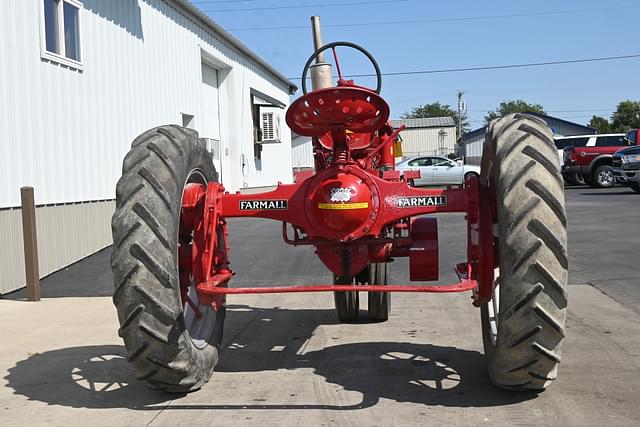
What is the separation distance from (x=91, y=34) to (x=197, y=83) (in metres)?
6.58

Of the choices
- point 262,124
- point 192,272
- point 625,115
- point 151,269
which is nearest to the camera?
point 151,269

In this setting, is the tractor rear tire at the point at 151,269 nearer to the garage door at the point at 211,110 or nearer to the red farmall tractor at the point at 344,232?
the red farmall tractor at the point at 344,232

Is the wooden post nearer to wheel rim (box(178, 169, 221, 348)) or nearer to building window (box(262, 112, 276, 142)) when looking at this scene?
wheel rim (box(178, 169, 221, 348))

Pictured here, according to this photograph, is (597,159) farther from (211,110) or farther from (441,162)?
(211,110)

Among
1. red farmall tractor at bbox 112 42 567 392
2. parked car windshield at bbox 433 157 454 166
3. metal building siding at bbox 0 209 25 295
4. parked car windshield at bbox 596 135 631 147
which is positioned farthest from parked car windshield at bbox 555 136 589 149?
red farmall tractor at bbox 112 42 567 392

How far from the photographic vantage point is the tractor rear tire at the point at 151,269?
4145 millimetres

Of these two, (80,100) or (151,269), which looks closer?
(151,269)

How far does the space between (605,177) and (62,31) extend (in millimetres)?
22424

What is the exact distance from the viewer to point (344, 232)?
15.7 ft

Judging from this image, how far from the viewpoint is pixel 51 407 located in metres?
4.59

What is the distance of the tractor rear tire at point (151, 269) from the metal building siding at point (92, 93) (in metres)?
5.66

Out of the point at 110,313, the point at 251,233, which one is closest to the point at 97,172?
the point at 251,233

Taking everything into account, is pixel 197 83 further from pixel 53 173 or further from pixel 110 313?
pixel 110 313

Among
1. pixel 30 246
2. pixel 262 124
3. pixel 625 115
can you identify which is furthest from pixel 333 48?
pixel 625 115
